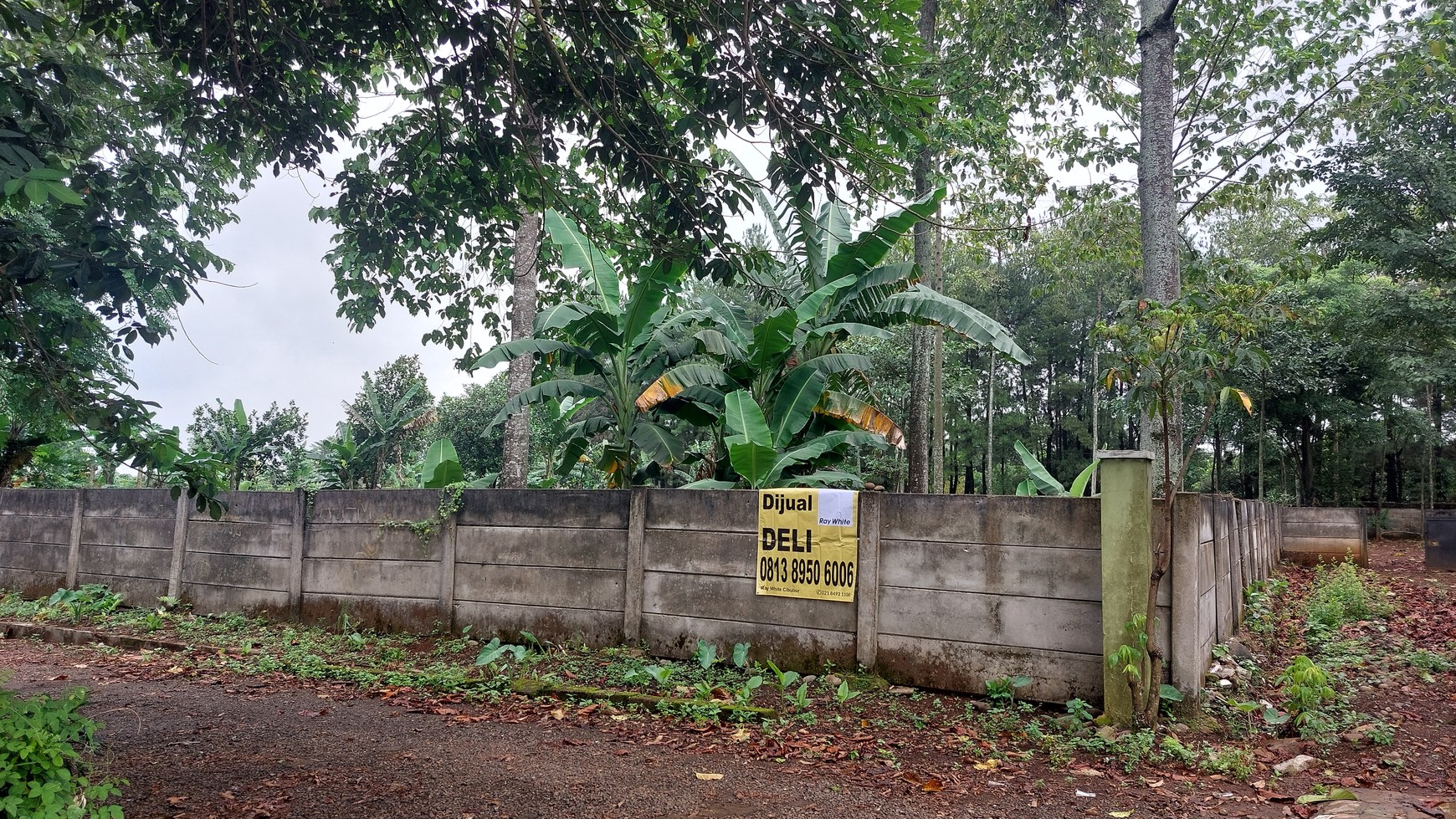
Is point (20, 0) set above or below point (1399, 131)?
below

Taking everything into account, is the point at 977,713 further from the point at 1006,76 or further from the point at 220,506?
the point at 1006,76

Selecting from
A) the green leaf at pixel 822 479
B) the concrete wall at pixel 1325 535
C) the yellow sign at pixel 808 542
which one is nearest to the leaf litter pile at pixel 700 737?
the yellow sign at pixel 808 542

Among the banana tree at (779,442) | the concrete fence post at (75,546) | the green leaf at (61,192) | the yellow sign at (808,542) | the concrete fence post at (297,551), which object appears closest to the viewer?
the green leaf at (61,192)

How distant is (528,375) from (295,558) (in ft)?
11.8

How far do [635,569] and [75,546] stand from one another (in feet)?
24.7

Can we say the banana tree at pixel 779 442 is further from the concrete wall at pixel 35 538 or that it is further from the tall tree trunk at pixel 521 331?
the concrete wall at pixel 35 538

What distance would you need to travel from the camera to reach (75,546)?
977 cm

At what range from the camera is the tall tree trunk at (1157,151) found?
27.1 ft

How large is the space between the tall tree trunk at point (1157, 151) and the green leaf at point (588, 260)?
5.17m

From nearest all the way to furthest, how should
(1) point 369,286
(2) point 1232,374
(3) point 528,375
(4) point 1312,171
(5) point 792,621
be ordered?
(5) point 792,621 < (1) point 369,286 < (3) point 528,375 < (4) point 1312,171 < (2) point 1232,374

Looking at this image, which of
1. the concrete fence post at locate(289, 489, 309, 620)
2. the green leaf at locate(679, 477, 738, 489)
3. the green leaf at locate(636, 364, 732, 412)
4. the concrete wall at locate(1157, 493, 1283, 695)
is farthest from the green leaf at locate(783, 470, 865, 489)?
the concrete fence post at locate(289, 489, 309, 620)

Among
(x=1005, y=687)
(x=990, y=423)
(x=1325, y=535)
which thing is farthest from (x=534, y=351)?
(x=990, y=423)

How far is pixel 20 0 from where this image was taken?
157 inches

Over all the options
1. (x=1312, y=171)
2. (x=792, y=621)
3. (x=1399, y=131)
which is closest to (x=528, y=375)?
(x=792, y=621)
